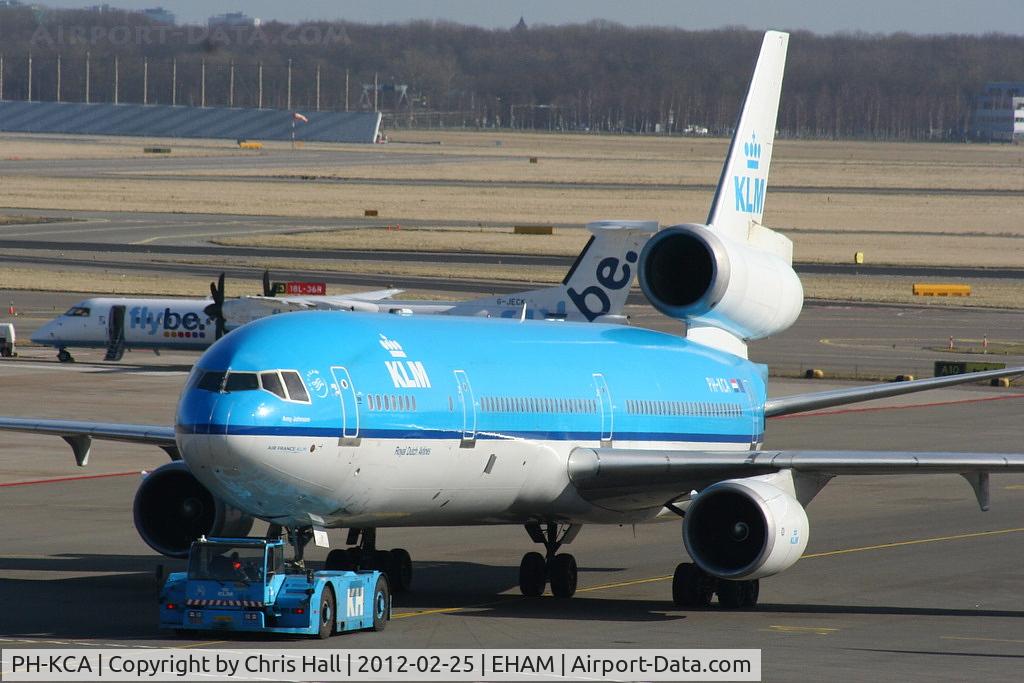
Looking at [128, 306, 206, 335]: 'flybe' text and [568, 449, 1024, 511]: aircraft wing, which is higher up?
[568, 449, 1024, 511]: aircraft wing

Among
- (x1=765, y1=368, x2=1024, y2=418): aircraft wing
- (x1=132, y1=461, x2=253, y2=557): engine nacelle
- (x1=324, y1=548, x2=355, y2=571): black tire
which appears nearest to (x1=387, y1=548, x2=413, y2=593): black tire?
(x1=324, y1=548, x2=355, y2=571): black tire

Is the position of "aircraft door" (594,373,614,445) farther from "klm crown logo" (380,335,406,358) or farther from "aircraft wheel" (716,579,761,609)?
"klm crown logo" (380,335,406,358)

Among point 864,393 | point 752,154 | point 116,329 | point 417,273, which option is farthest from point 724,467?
point 417,273

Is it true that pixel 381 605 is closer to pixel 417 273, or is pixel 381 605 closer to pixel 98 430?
pixel 98 430

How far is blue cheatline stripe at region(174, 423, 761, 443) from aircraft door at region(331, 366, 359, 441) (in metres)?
0.15

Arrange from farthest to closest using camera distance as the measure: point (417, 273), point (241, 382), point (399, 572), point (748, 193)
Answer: point (417, 273) → point (748, 193) → point (399, 572) → point (241, 382)

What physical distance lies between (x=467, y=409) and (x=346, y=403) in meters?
2.86

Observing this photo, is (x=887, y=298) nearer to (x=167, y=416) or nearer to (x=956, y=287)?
(x=956, y=287)

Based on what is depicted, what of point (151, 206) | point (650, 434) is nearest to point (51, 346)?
point (650, 434)

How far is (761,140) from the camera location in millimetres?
40938

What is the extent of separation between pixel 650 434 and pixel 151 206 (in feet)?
520

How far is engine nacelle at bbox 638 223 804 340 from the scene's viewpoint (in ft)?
119

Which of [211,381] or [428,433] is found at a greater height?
[211,381]

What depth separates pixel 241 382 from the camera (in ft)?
84.5
